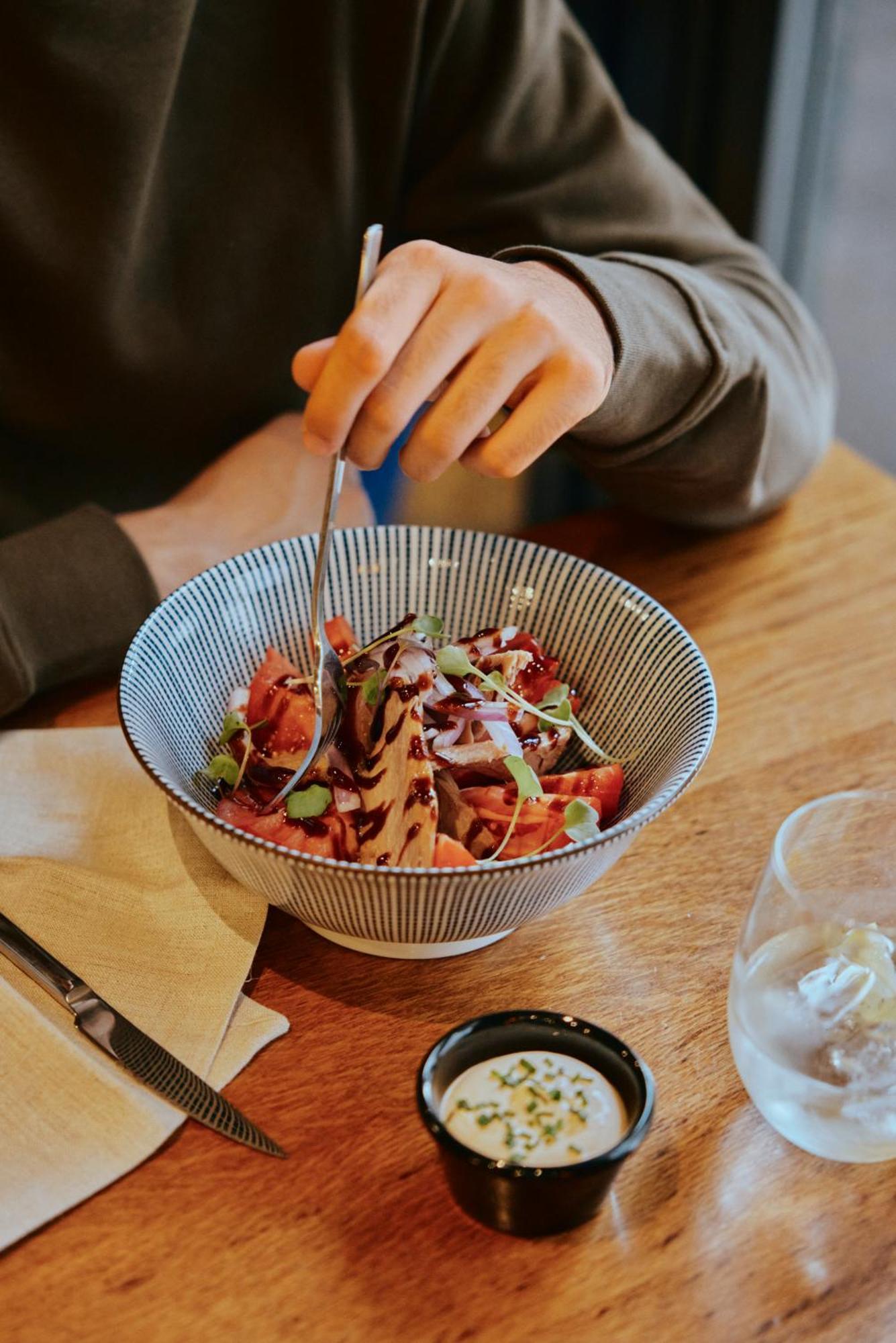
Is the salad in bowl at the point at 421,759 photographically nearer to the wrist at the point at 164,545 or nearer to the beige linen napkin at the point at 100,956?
the beige linen napkin at the point at 100,956

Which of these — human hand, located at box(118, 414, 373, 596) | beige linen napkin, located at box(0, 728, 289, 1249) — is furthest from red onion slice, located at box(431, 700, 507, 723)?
human hand, located at box(118, 414, 373, 596)

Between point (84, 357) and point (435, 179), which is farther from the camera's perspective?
point (435, 179)

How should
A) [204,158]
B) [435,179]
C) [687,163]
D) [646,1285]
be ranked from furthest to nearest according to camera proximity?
[687,163]
[435,179]
[204,158]
[646,1285]

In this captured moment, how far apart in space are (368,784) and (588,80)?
3.27ft

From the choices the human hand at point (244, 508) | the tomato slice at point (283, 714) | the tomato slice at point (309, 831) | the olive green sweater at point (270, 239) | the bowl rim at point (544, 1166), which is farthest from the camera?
the human hand at point (244, 508)

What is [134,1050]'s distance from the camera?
800 mm

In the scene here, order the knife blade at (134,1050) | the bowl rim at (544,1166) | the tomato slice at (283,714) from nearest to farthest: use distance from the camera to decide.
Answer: the bowl rim at (544,1166)
the knife blade at (134,1050)
the tomato slice at (283,714)

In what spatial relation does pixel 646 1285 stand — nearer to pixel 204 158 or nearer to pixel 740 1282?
pixel 740 1282

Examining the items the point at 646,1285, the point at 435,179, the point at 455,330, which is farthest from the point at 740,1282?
the point at 435,179

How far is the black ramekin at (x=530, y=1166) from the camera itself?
656mm

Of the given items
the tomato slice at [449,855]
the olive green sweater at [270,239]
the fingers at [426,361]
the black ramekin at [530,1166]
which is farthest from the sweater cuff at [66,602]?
the black ramekin at [530,1166]

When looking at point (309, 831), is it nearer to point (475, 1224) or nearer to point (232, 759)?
point (232, 759)

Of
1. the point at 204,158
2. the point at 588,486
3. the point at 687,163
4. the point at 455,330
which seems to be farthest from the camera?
the point at 588,486

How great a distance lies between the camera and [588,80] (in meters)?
1.46
